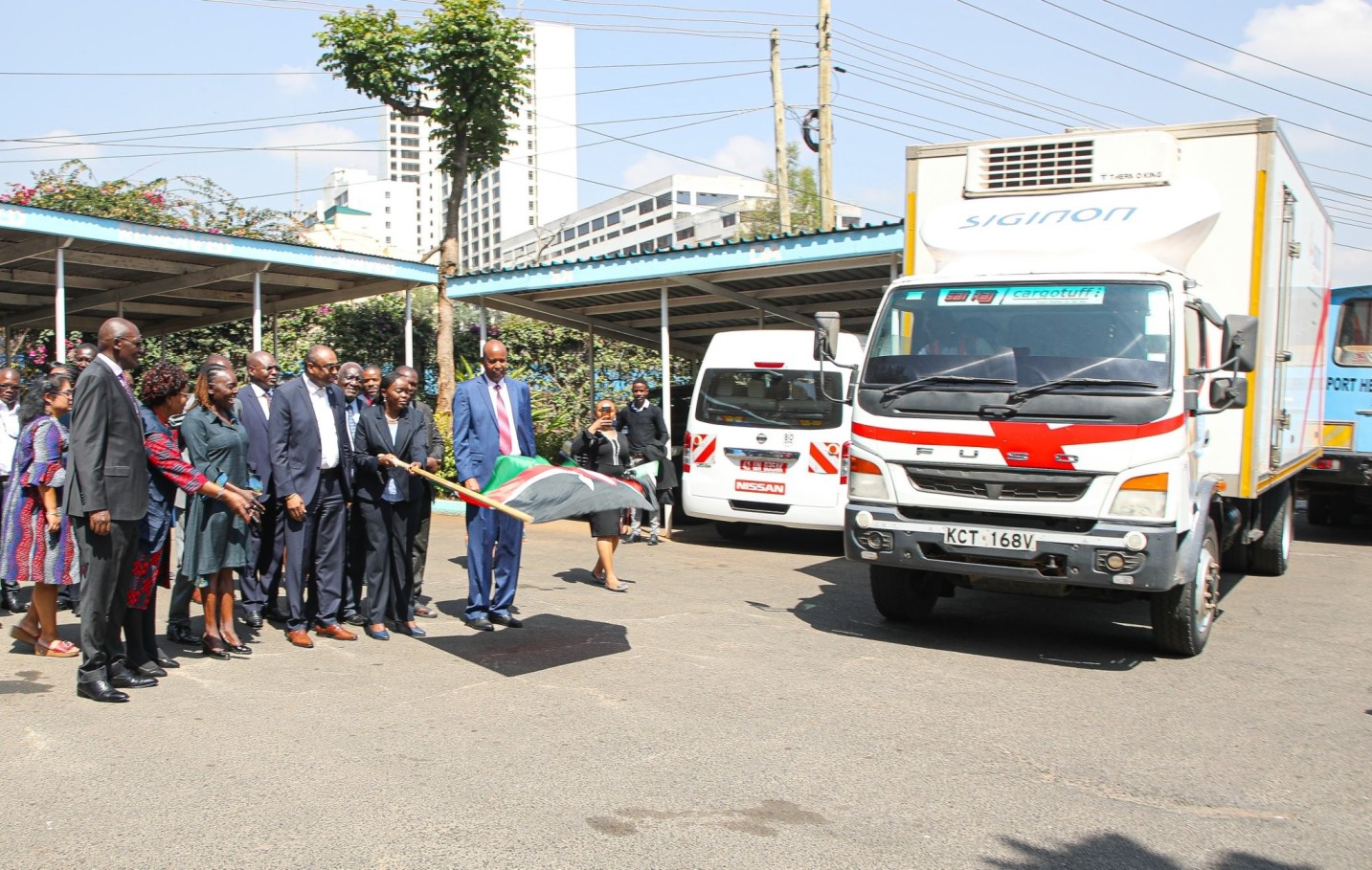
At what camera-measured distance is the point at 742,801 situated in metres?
4.53

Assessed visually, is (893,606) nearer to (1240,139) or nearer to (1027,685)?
(1027,685)

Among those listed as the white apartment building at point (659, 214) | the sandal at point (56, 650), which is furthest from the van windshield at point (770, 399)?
the white apartment building at point (659, 214)

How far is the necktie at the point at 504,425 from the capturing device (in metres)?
7.70

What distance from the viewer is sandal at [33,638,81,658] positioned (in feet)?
22.3

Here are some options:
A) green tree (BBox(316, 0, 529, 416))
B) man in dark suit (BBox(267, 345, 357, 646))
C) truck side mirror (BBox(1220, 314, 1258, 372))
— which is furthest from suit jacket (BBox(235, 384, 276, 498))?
green tree (BBox(316, 0, 529, 416))

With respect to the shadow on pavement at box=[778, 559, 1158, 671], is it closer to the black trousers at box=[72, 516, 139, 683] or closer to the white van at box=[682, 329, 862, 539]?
the white van at box=[682, 329, 862, 539]

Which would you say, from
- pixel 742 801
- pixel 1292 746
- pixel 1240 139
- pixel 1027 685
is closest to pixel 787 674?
pixel 1027 685

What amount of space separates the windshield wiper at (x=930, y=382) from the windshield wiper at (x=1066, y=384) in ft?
0.47

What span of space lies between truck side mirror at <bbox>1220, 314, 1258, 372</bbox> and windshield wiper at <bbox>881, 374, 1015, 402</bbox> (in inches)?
50.7

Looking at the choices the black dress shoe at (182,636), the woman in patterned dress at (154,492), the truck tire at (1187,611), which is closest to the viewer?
the woman in patterned dress at (154,492)

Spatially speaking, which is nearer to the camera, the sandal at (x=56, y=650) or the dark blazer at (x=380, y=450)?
the sandal at (x=56, y=650)

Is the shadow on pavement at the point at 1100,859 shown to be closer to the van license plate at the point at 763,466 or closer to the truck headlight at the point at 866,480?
the truck headlight at the point at 866,480

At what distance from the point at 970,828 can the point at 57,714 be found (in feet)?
14.3

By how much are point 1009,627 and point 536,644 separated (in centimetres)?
349
